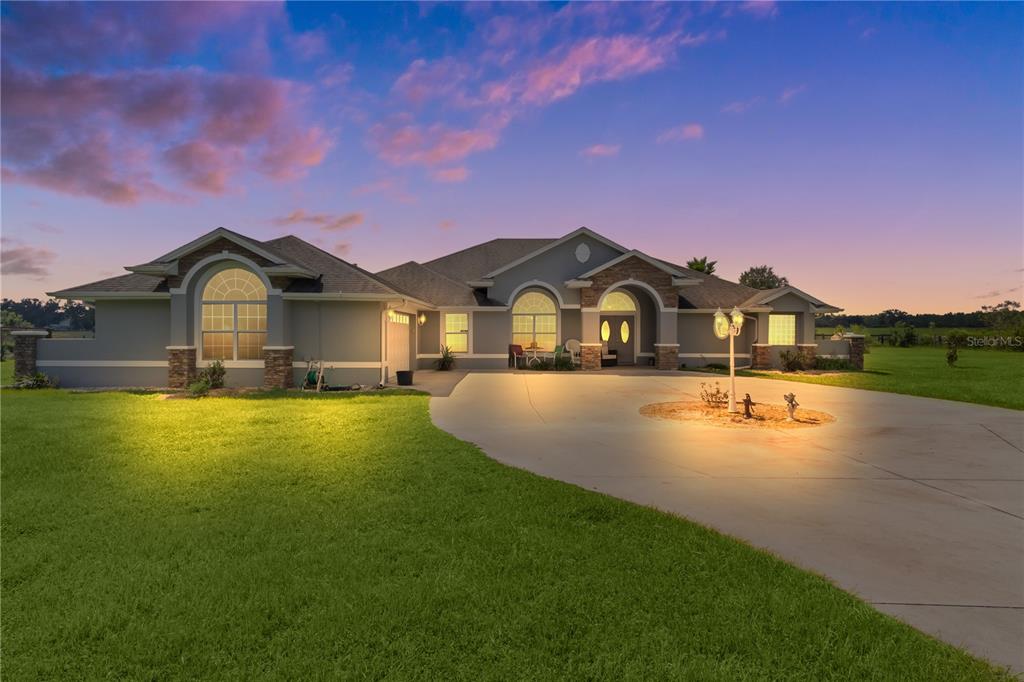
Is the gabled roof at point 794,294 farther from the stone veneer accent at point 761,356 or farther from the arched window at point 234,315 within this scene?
the arched window at point 234,315

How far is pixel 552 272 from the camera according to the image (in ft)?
75.4

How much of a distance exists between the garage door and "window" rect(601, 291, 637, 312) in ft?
32.0

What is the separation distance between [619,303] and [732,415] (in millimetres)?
13768

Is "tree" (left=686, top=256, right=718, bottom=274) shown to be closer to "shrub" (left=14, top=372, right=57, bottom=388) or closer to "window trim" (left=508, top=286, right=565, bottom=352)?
"window trim" (left=508, top=286, right=565, bottom=352)

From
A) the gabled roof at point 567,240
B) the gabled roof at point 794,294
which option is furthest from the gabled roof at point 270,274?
the gabled roof at point 794,294

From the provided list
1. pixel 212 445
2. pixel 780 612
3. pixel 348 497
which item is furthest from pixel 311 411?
pixel 780 612

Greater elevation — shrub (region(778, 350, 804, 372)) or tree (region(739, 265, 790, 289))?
tree (region(739, 265, 790, 289))

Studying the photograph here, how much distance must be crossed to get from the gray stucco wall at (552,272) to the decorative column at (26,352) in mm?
17177

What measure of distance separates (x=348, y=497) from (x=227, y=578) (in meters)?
1.79

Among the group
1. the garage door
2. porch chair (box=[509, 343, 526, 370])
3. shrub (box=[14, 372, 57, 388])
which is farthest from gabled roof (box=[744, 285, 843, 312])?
shrub (box=[14, 372, 57, 388])

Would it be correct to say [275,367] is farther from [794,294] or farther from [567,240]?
[794,294]

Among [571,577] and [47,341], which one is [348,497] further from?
[47,341]

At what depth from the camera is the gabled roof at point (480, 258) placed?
26.9 m
